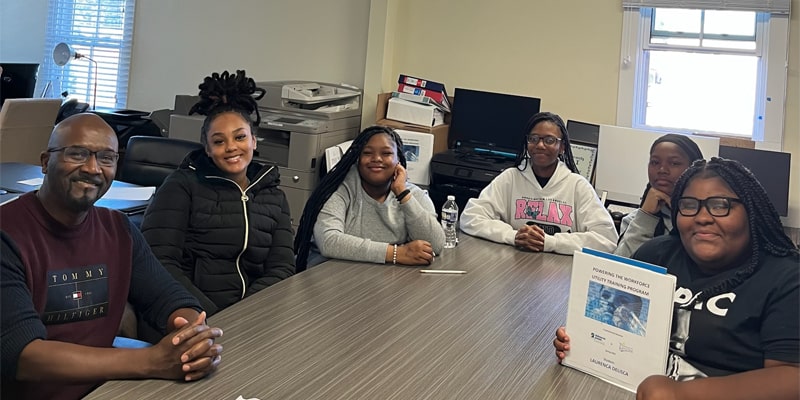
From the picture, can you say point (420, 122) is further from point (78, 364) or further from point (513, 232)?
point (78, 364)

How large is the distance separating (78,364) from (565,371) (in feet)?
3.34

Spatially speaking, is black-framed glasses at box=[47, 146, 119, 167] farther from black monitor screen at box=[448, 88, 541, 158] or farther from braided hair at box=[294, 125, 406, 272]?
black monitor screen at box=[448, 88, 541, 158]

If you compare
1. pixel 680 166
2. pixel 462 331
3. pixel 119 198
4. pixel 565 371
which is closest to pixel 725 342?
pixel 565 371

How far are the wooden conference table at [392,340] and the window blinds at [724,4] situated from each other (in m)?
2.36

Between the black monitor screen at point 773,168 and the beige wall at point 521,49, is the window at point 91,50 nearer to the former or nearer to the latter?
the beige wall at point 521,49

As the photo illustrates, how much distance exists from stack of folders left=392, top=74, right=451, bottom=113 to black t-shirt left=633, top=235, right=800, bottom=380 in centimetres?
302

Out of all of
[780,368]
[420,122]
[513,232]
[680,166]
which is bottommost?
[780,368]

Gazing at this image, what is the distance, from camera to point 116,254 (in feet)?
5.30

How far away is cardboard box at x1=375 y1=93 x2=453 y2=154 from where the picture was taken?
14.0 ft

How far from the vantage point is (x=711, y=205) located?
140 cm

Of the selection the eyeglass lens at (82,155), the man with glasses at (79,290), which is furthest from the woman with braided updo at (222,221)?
the eyeglass lens at (82,155)

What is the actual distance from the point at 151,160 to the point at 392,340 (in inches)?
83.8

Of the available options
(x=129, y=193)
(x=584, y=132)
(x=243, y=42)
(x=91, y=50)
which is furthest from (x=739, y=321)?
(x=91, y=50)

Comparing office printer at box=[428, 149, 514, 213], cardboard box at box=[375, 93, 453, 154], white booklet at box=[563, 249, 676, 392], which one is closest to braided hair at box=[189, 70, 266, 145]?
white booklet at box=[563, 249, 676, 392]
